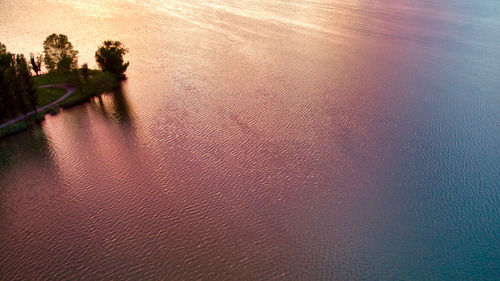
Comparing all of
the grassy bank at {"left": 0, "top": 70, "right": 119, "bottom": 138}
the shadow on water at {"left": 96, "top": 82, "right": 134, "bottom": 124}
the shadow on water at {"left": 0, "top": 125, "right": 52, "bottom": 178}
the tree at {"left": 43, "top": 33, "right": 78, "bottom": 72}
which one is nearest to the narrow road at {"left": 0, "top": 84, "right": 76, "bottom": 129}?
the grassy bank at {"left": 0, "top": 70, "right": 119, "bottom": 138}

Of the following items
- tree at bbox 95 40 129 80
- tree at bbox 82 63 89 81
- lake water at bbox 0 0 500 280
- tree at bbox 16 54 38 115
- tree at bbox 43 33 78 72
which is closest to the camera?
lake water at bbox 0 0 500 280

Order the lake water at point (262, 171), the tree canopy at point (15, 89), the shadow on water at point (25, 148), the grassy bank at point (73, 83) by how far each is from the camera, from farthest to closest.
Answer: the grassy bank at point (73, 83) < the tree canopy at point (15, 89) < the shadow on water at point (25, 148) < the lake water at point (262, 171)

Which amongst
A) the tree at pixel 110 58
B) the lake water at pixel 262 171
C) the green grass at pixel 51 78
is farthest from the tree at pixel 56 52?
the lake water at pixel 262 171

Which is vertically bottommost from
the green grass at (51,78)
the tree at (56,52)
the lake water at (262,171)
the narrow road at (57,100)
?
the lake water at (262,171)


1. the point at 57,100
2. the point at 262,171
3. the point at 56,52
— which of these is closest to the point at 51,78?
the point at 56,52

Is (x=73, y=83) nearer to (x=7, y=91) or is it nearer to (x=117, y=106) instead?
(x=117, y=106)

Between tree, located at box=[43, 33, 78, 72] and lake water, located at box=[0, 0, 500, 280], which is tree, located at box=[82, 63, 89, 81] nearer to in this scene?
tree, located at box=[43, 33, 78, 72]

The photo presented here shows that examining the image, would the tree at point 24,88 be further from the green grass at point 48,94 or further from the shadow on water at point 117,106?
the shadow on water at point 117,106
